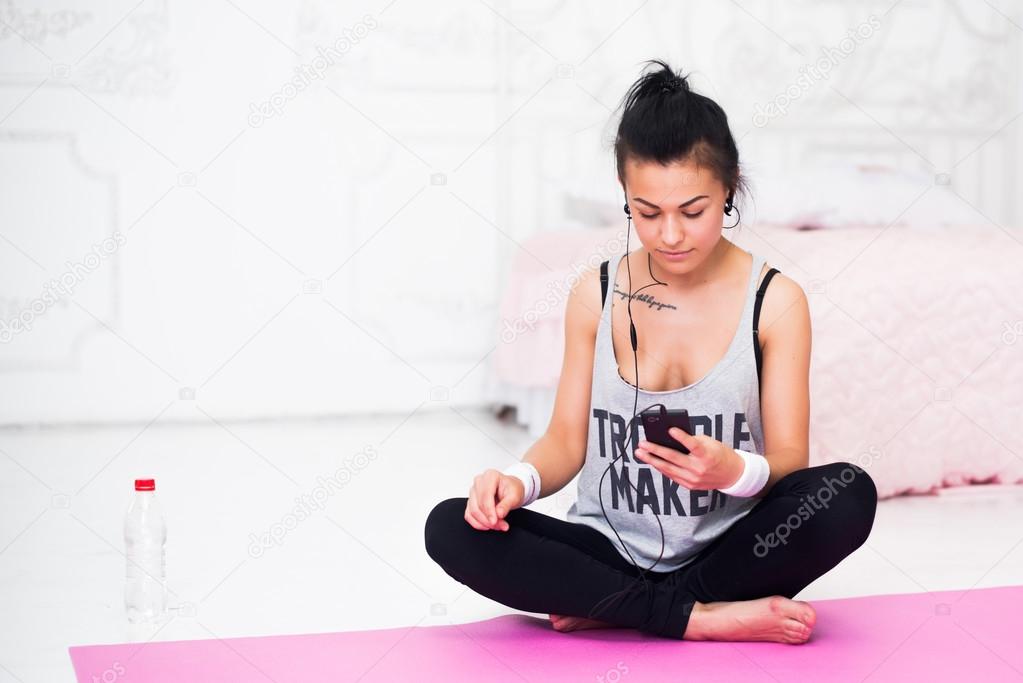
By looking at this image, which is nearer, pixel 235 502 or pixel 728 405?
pixel 728 405

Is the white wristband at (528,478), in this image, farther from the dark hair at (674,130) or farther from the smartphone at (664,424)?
the dark hair at (674,130)

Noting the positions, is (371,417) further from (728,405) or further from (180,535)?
(728,405)

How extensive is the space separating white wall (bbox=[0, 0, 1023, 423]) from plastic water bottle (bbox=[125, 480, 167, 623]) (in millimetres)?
1436

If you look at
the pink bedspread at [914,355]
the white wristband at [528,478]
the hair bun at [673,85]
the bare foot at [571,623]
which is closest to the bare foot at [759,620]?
the bare foot at [571,623]

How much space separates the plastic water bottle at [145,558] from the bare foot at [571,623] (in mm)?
519

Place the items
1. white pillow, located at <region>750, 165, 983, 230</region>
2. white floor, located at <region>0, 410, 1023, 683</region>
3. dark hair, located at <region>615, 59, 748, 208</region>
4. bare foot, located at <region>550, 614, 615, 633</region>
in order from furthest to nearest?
1. white pillow, located at <region>750, 165, 983, 230</region>
2. white floor, located at <region>0, 410, 1023, 683</region>
3. bare foot, located at <region>550, 614, 615, 633</region>
4. dark hair, located at <region>615, 59, 748, 208</region>

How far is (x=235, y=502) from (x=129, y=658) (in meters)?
0.90

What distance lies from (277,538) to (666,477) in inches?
33.5

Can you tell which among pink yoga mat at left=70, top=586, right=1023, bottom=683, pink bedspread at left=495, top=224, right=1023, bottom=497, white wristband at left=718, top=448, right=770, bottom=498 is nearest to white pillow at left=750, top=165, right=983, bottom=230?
pink bedspread at left=495, top=224, right=1023, bottom=497

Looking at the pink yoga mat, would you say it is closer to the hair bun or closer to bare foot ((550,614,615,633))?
bare foot ((550,614,615,633))

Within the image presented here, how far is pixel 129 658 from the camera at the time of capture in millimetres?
1295

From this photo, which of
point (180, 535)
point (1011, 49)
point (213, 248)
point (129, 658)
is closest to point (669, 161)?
point (129, 658)

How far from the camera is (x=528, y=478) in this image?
50.6 inches

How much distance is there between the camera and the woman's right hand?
4.04 feet
